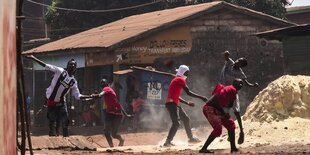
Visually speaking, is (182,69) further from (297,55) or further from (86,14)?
(86,14)

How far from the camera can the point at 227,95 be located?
1098cm

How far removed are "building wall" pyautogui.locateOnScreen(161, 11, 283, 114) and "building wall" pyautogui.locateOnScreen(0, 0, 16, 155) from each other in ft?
66.3

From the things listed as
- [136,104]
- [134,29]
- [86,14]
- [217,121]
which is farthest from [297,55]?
[86,14]

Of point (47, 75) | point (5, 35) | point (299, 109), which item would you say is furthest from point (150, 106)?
point (5, 35)

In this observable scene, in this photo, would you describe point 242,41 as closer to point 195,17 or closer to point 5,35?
point 195,17

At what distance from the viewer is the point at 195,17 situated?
2492cm

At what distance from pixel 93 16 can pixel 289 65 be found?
Answer: 20519 mm

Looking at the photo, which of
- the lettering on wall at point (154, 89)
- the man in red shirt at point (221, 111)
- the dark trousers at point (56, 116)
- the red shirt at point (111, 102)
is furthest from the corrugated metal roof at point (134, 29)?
the man in red shirt at point (221, 111)

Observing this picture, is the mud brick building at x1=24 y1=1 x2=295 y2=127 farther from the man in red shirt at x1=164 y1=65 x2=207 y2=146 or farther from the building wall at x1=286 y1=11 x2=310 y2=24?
the building wall at x1=286 y1=11 x2=310 y2=24

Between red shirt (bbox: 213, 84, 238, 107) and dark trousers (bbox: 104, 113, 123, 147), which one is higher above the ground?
red shirt (bbox: 213, 84, 238, 107)

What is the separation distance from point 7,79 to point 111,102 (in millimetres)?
10997

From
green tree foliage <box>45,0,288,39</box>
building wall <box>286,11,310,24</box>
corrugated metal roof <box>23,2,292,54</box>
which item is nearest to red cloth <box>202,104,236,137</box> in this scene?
corrugated metal roof <box>23,2,292,54</box>

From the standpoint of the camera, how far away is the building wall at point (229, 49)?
25.1 m

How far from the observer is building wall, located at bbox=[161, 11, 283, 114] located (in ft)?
82.3
